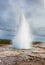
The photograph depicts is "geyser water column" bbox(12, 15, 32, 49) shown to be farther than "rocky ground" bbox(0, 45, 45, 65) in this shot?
Yes

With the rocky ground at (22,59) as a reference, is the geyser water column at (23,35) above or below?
above

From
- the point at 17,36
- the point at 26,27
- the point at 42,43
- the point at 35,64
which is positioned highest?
the point at 26,27

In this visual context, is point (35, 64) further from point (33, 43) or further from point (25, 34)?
point (25, 34)

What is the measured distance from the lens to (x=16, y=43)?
6.09 m

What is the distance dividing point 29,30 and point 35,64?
4.09m

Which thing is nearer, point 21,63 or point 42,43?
point 21,63

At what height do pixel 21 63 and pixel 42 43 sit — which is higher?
pixel 42 43

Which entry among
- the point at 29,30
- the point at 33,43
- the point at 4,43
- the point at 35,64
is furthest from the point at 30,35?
the point at 35,64

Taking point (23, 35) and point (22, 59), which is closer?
point (22, 59)

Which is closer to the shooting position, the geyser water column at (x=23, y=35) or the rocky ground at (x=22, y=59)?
the rocky ground at (x=22, y=59)

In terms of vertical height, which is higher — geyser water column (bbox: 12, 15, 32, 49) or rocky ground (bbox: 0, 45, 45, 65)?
geyser water column (bbox: 12, 15, 32, 49)

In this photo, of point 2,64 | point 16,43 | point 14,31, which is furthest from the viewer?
point 14,31

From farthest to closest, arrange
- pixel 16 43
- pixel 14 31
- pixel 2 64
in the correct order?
1. pixel 14 31
2. pixel 16 43
3. pixel 2 64

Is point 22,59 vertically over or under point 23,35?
under
